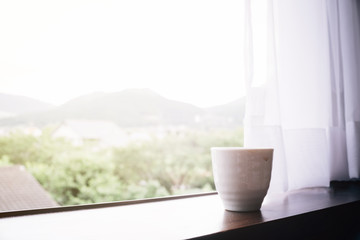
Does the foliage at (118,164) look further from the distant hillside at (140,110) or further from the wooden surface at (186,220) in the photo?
the wooden surface at (186,220)

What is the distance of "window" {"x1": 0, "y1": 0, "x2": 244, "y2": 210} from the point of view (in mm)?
5969

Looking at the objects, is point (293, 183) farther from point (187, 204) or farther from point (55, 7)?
point (55, 7)

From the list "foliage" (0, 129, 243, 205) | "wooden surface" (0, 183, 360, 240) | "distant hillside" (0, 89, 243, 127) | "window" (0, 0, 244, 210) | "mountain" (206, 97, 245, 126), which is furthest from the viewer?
"distant hillside" (0, 89, 243, 127)

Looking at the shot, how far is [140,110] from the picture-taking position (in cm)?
693

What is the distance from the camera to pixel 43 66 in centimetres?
647

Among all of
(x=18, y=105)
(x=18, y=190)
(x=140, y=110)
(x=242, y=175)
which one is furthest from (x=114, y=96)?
(x=242, y=175)

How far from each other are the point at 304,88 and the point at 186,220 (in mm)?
547

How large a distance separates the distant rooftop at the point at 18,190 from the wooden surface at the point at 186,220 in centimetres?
513

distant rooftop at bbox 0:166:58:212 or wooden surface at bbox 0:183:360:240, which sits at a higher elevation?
wooden surface at bbox 0:183:360:240

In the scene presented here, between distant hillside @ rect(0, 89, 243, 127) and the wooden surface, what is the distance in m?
6.01

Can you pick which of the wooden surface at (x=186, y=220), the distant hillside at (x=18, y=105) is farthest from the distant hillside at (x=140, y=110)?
the wooden surface at (x=186, y=220)

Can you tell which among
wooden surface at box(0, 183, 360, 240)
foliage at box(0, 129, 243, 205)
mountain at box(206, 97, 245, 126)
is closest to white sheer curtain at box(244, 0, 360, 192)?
wooden surface at box(0, 183, 360, 240)

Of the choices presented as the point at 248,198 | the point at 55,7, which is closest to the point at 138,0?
the point at 55,7

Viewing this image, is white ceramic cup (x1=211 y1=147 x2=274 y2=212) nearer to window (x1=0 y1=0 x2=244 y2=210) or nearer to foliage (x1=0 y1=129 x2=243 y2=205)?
window (x1=0 y1=0 x2=244 y2=210)
